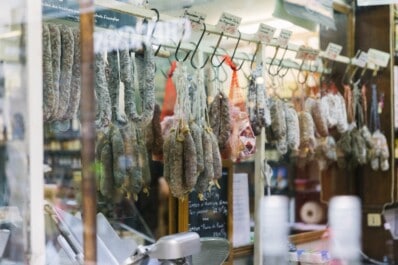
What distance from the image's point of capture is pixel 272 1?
3.13m

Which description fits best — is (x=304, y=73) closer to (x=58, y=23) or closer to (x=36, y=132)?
(x=58, y=23)

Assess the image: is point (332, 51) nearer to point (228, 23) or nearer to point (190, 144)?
point (228, 23)

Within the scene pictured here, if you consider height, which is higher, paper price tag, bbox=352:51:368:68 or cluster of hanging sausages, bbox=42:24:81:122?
paper price tag, bbox=352:51:368:68

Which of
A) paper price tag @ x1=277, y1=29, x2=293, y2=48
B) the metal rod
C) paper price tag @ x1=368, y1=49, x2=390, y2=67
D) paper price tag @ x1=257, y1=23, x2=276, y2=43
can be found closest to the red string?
paper price tag @ x1=257, y1=23, x2=276, y2=43

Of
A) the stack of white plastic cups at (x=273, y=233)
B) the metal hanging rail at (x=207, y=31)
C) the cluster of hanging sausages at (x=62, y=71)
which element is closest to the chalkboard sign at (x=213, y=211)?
the stack of white plastic cups at (x=273, y=233)

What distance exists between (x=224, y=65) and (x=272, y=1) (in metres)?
0.68

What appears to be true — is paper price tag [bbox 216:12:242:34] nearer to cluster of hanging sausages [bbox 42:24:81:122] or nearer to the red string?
the red string

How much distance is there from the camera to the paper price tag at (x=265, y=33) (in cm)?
273

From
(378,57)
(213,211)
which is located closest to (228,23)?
(213,211)

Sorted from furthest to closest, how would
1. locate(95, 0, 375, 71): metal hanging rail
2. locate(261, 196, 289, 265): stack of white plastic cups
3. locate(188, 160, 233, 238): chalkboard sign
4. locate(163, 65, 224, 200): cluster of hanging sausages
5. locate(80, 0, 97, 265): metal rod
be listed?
locate(261, 196, 289, 265): stack of white plastic cups < locate(188, 160, 233, 238): chalkboard sign < locate(163, 65, 224, 200): cluster of hanging sausages < locate(95, 0, 375, 71): metal hanging rail < locate(80, 0, 97, 265): metal rod

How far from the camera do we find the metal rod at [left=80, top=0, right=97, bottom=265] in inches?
52.0

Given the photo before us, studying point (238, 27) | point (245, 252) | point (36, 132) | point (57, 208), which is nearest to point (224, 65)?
point (238, 27)

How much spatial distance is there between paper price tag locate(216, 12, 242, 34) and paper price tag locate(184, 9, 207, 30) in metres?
0.11

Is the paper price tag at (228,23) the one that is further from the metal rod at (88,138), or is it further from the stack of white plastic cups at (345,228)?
the stack of white plastic cups at (345,228)
